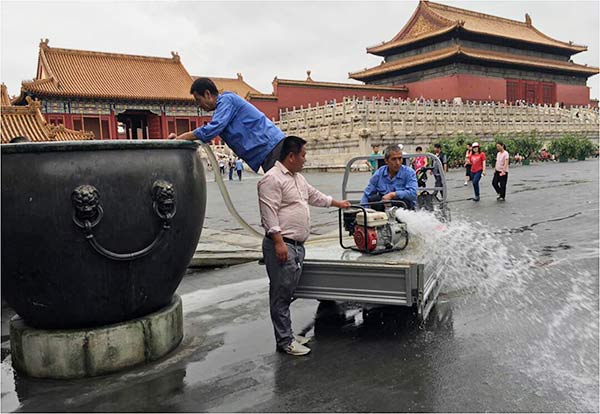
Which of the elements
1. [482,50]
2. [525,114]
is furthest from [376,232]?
[482,50]

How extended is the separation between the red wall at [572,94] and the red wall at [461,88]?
8058 millimetres

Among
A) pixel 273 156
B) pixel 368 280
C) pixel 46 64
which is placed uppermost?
pixel 46 64

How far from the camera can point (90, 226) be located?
3371 millimetres

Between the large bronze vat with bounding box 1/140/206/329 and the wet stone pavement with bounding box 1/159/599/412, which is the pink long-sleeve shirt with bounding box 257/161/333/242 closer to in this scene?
the large bronze vat with bounding box 1/140/206/329

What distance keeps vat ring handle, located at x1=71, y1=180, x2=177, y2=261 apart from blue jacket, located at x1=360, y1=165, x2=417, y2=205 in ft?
8.20

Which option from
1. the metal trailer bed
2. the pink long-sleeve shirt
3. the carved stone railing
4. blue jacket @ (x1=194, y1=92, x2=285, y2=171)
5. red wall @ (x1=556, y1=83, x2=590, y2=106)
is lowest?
the metal trailer bed

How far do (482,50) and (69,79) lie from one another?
30.0 meters

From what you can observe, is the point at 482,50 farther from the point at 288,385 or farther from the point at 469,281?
the point at 288,385

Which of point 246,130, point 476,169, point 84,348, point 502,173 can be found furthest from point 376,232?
point 476,169

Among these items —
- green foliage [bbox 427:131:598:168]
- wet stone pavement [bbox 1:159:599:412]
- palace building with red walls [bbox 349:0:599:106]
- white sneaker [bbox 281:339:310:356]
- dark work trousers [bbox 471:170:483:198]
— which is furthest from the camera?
palace building with red walls [bbox 349:0:599:106]

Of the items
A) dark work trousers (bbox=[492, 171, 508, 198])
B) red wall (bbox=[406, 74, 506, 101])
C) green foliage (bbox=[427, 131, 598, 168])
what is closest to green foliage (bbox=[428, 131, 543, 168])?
green foliage (bbox=[427, 131, 598, 168])

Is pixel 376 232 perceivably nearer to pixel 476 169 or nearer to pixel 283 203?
pixel 283 203

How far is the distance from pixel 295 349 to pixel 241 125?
6.36 ft

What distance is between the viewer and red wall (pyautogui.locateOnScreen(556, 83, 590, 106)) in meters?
48.8
